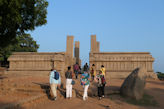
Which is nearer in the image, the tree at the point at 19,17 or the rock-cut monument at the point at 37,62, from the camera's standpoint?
the tree at the point at 19,17

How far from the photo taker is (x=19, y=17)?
10.2 m

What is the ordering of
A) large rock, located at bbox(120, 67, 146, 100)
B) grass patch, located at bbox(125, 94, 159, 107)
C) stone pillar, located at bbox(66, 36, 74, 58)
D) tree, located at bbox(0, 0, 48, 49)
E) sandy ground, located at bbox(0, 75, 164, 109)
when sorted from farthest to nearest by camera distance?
stone pillar, located at bbox(66, 36, 74, 58)
tree, located at bbox(0, 0, 48, 49)
large rock, located at bbox(120, 67, 146, 100)
grass patch, located at bbox(125, 94, 159, 107)
sandy ground, located at bbox(0, 75, 164, 109)

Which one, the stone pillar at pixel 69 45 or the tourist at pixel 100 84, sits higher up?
the stone pillar at pixel 69 45

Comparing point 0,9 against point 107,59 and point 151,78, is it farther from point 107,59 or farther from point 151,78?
point 151,78

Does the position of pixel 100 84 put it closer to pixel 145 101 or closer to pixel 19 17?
pixel 145 101

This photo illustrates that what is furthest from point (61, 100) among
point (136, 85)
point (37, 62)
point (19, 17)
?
point (37, 62)

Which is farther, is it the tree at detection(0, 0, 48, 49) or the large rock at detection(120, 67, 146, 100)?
the tree at detection(0, 0, 48, 49)

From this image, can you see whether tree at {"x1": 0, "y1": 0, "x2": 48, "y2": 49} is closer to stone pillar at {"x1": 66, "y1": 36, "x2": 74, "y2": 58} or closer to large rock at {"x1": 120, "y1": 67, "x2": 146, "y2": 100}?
large rock at {"x1": 120, "y1": 67, "x2": 146, "y2": 100}

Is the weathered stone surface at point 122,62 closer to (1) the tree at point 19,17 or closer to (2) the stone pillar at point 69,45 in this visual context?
(2) the stone pillar at point 69,45

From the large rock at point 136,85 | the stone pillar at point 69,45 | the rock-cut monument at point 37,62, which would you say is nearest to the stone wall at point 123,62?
the rock-cut monument at point 37,62

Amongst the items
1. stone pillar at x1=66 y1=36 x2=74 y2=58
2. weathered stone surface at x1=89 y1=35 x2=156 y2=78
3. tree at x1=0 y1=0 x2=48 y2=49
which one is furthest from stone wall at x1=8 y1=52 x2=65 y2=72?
tree at x1=0 y1=0 x2=48 y2=49

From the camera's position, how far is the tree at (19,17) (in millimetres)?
10062

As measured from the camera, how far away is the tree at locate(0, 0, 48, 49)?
396 inches

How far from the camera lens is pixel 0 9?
10281mm
